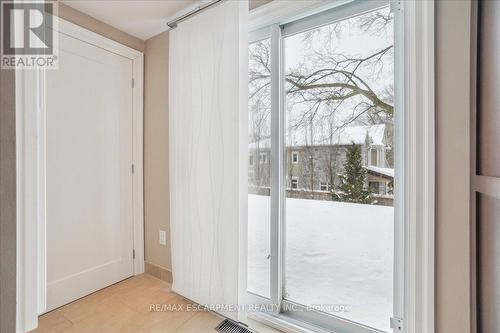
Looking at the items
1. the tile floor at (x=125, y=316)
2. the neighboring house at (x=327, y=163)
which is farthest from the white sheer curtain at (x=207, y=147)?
the neighboring house at (x=327, y=163)

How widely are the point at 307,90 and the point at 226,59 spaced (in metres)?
0.52

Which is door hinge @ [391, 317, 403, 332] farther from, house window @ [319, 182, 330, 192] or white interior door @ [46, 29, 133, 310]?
white interior door @ [46, 29, 133, 310]

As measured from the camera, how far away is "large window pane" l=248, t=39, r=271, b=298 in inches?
59.2

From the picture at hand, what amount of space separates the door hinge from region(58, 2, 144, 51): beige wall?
2.58 metres

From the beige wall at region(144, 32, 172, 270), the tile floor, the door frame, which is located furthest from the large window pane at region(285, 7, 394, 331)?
the door frame

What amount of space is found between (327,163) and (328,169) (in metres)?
0.04

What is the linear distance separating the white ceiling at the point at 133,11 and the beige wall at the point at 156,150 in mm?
151

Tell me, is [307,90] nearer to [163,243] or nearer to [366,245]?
[366,245]

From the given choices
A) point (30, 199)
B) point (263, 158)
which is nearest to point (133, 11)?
point (263, 158)

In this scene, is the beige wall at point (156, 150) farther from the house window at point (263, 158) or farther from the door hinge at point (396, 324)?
the door hinge at point (396, 324)

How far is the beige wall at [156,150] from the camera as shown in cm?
192

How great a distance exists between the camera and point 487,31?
85cm

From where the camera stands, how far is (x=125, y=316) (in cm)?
145

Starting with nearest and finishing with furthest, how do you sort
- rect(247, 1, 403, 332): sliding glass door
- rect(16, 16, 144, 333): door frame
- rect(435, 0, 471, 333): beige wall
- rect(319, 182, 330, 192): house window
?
1. rect(16, 16, 144, 333): door frame
2. rect(435, 0, 471, 333): beige wall
3. rect(247, 1, 403, 332): sliding glass door
4. rect(319, 182, 330, 192): house window
